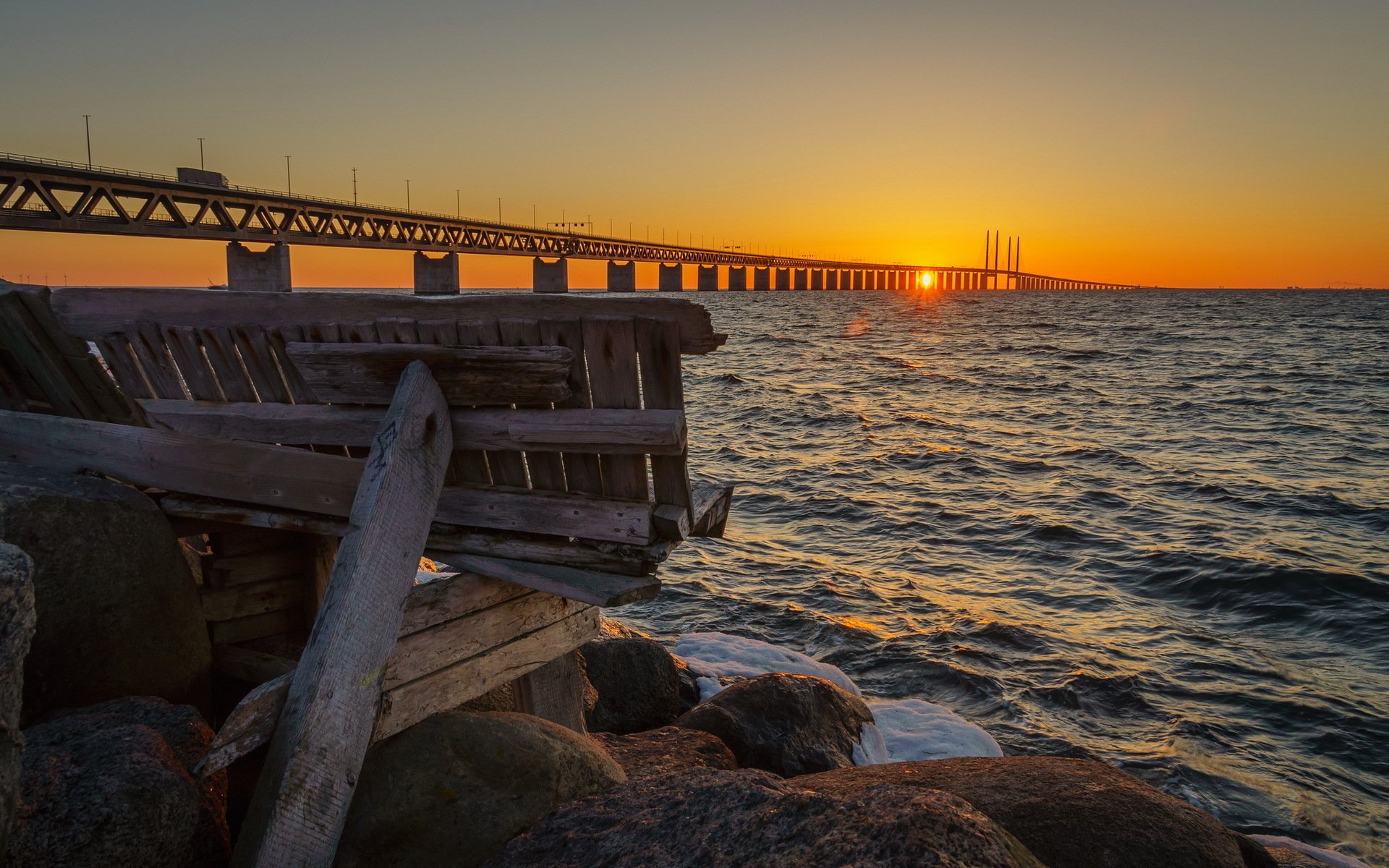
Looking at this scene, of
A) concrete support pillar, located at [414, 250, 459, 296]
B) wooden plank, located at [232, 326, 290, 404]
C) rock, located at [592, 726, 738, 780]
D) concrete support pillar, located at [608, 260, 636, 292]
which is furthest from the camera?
concrete support pillar, located at [608, 260, 636, 292]

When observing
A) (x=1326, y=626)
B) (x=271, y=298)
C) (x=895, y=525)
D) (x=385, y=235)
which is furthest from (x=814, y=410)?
(x=385, y=235)

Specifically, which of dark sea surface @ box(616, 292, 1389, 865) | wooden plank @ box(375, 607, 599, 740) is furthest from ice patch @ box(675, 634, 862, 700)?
wooden plank @ box(375, 607, 599, 740)

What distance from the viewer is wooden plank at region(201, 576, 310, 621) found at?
552 centimetres

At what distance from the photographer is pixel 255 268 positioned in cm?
7175

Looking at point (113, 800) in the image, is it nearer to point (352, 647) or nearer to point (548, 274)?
point (352, 647)

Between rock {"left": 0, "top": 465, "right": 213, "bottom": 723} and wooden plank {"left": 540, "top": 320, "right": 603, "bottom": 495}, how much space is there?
1.98 metres

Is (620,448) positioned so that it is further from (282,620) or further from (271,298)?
(282,620)

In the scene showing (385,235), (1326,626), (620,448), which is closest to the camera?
(620,448)

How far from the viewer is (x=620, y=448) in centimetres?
406

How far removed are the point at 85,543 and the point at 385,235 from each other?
304 ft

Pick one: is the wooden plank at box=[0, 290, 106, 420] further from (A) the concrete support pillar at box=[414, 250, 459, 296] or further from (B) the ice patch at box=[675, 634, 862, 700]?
(A) the concrete support pillar at box=[414, 250, 459, 296]

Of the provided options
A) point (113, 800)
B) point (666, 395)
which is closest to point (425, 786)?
point (113, 800)

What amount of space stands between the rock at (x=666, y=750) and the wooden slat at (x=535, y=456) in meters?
1.90

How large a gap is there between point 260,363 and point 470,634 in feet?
5.93
